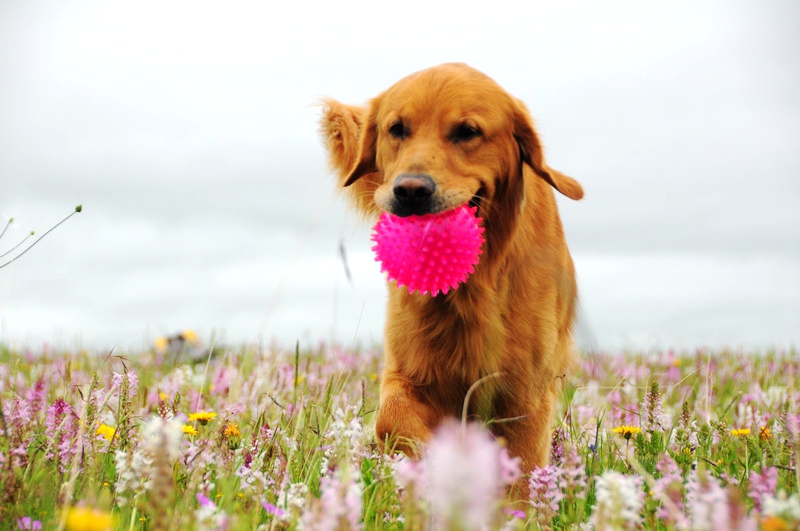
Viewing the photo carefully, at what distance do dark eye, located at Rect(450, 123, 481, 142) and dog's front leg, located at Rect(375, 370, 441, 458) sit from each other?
1102 mm

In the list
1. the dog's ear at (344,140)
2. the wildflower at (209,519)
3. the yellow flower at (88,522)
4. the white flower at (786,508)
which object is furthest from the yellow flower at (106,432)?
the white flower at (786,508)

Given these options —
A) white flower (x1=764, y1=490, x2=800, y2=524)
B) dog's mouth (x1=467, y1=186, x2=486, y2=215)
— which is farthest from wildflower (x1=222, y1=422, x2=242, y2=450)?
white flower (x1=764, y1=490, x2=800, y2=524)

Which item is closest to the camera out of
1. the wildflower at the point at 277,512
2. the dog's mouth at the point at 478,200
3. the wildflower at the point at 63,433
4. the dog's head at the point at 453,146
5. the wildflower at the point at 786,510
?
the wildflower at the point at 786,510

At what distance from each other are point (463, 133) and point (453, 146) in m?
0.10

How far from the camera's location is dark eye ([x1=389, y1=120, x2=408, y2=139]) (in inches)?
139

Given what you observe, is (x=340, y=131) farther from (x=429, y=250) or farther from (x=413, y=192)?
(x=429, y=250)

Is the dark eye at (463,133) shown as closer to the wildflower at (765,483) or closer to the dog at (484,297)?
the dog at (484,297)

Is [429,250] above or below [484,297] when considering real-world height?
above

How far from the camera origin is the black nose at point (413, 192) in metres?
3.00

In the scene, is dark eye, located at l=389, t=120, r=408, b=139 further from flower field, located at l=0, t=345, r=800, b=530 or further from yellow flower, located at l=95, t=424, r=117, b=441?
yellow flower, located at l=95, t=424, r=117, b=441

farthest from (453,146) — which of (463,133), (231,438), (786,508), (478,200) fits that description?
(786,508)

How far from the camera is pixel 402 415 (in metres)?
3.30

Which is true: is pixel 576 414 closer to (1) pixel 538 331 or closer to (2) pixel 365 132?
(1) pixel 538 331

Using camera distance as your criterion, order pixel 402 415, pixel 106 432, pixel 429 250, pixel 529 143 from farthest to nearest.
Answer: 1. pixel 529 143
2. pixel 402 415
3. pixel 106 432
4. pixel 429 250
